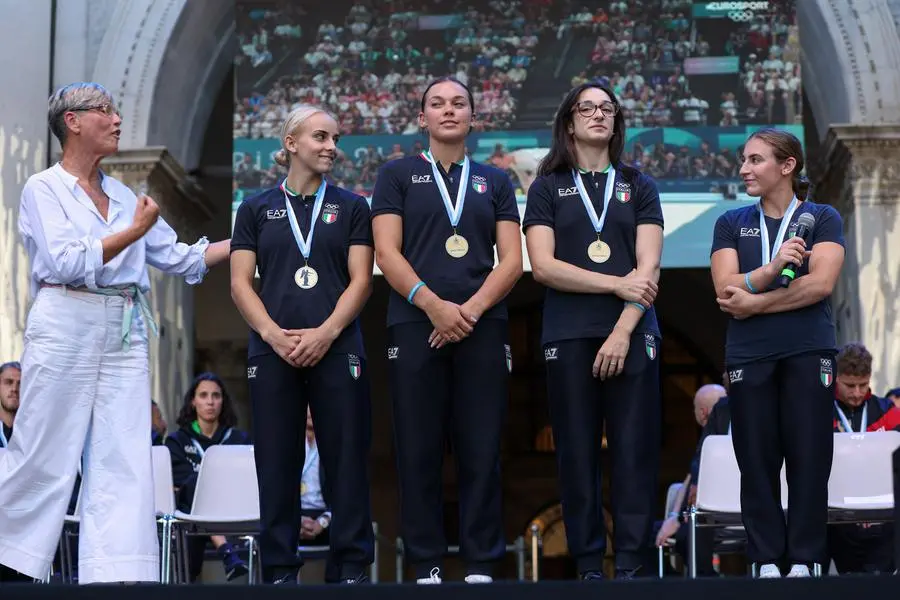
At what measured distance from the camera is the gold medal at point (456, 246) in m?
4.62

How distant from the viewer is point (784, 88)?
11531 mm

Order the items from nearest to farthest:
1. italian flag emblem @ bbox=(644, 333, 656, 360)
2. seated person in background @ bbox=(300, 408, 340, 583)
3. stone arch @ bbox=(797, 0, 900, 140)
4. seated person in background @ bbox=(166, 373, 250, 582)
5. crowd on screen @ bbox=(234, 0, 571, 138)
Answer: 1. italian flag emblem @ bbox=(644, 333, 656, 360)
2. seated person in background @ bbox=(300, 408, 340, 583)
3. seated person in background @ bbox=(166, 373, 250, 582)
4. stone arch @ bbox=(797, 0, 900, 140)
5. crowd on screen @ bbox=(234, 0, 571, 138)

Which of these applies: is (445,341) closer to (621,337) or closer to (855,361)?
(621,337)

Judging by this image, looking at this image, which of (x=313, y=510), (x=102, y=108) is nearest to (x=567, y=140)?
(x=102, y=108)

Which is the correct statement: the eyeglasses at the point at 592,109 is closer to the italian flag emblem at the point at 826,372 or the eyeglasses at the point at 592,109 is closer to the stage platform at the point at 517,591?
the italian flag emblem at the point at 826,372

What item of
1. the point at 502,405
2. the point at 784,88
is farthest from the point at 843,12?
the point at 502,405

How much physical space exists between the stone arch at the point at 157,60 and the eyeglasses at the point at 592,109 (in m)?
7.28

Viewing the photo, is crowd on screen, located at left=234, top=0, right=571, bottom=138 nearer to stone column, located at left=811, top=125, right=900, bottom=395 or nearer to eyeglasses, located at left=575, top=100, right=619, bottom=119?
stone column, located at left=811, top=125, right=900, bottom=395

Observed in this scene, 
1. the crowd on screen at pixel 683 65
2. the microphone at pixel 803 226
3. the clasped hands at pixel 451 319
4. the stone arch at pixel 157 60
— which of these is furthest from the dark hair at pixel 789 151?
the stone arch at pixel 157 60

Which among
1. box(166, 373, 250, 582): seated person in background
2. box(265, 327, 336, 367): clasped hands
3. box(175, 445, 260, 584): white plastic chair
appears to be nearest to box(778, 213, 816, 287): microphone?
box(265, 327, 336, 367): clasped hands

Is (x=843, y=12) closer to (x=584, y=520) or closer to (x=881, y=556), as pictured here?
(x=881, y=556)

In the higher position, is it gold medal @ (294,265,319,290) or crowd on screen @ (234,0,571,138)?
crowd on screen @ (234,0,571,138)

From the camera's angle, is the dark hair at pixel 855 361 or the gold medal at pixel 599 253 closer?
the gold medal at pixel 599 253

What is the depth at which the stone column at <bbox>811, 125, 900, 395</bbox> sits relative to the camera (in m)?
10.7
